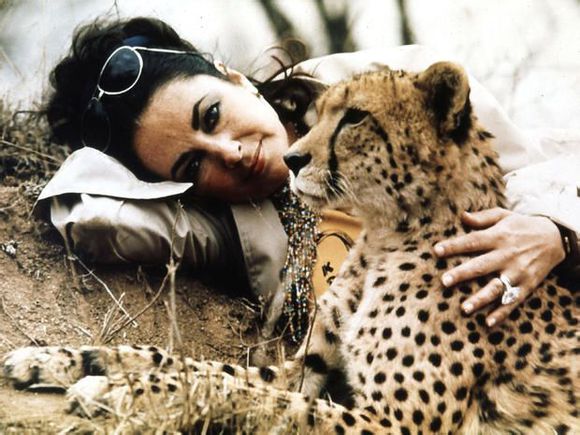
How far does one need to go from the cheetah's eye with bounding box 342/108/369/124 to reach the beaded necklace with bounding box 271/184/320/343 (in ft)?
1.71

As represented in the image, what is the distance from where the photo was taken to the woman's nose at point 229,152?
2471 mm

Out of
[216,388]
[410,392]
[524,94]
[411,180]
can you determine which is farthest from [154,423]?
[524,94]

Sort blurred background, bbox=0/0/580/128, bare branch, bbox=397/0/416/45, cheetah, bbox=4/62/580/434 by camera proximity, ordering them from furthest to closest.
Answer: bare branch, bbox=397/0/416/45 < blurred background, bbox=0/0/580/128 < cheetah, bbox=4/62/580/434

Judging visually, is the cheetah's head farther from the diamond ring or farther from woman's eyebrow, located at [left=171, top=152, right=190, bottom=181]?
woman's eyebrow, located at [left=171, top=152, right=190, bottom=181]

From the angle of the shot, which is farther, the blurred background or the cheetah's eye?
the blurred background

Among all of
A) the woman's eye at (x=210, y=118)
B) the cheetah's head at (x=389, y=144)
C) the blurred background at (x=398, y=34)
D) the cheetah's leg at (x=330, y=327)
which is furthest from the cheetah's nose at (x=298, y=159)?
the blurred background at (x=398, y=34)

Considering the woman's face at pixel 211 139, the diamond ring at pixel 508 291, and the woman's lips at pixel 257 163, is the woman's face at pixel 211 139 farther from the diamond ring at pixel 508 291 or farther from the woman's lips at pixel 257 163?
the diamond ring at pixel 508 291

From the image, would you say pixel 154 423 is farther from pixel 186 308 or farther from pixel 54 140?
pixel 54 140

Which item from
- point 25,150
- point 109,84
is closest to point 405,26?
point 109,84

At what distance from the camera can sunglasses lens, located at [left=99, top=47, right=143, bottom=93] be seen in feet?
8.34

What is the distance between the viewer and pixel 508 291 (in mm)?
1883

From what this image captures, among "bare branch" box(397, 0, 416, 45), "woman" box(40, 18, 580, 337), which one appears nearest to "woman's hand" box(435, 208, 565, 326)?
"woman" box(40, 18, 580, 337)

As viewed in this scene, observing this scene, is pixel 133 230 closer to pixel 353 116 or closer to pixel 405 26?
pixel 353 116

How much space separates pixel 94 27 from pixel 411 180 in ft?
4.25
